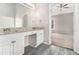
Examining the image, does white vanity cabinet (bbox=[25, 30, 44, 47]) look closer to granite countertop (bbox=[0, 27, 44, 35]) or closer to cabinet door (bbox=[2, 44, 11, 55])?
granite countertop (bbox=[0, 27, 44, 35])

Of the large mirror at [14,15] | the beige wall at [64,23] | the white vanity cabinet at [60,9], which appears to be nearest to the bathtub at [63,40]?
the beige wall at [64,23]

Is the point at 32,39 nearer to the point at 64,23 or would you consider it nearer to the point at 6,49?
the point at 6,49

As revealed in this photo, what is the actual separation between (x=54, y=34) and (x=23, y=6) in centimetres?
73

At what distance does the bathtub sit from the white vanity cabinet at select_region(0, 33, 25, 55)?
591 mm

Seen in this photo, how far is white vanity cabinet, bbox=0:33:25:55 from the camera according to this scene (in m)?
1.28

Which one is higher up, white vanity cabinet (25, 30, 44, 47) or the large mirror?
the large mirror

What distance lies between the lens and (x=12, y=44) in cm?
140

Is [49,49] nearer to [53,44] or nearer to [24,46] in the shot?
[53,44]

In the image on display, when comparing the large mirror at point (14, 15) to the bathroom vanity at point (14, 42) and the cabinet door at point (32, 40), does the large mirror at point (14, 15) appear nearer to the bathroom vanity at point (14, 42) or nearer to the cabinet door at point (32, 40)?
the bathroom vanity at point (14, 42)

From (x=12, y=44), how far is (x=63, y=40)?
0.89 meters

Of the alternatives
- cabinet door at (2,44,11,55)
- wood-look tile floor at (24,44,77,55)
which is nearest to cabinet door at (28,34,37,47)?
wood-look tile floor at (24,44,77,55)

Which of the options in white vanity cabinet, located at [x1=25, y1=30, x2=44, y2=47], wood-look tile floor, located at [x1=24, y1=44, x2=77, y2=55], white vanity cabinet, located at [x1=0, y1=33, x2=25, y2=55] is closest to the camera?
white vanity cabinet, located at [x1=0, y1=33, x2=25, y2=55]

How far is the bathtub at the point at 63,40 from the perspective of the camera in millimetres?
1502

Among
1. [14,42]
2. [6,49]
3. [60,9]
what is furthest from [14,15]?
[60,9]
